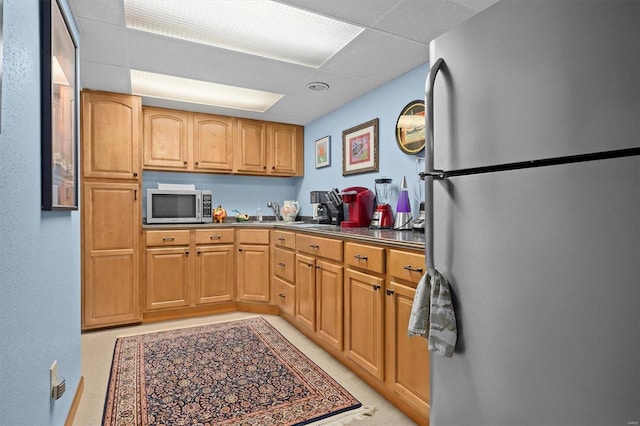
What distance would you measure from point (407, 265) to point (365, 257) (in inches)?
14.2

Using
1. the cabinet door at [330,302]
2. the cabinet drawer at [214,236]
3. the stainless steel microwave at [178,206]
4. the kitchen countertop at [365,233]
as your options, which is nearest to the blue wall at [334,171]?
the stainless steel microwave at [178,206]

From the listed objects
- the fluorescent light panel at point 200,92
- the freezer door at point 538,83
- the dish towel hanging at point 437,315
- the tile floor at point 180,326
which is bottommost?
the tile floor at point 180,326

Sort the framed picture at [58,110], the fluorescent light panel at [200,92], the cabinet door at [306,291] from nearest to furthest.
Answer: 1. the framed picture at [58,110]
2. the cabinet door at [306,291]
3. the fluorescent light panel at [200,92]

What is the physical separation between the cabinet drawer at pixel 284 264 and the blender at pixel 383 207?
787mm

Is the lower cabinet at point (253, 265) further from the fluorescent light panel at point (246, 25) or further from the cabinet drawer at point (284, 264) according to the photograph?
the fluorescent light panel at point (246, 25)

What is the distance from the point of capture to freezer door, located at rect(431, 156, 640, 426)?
70 cm

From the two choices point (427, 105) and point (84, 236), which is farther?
point (84, 236)

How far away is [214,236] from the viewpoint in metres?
3.53

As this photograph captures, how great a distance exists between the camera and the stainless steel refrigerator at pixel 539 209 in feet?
2.29

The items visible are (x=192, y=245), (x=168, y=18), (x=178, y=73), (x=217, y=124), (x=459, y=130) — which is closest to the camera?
(x=459, y=130)

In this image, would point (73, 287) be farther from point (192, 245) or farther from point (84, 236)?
point (192, 245)

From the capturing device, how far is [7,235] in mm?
892

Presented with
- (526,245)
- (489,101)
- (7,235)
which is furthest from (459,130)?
(7,235)

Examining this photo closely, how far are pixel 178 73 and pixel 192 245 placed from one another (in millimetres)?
1637
